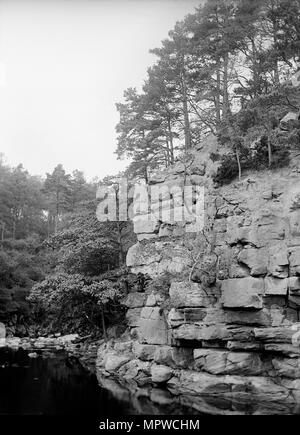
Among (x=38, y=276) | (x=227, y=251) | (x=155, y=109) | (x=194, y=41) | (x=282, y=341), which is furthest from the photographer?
(x=38, y=276)

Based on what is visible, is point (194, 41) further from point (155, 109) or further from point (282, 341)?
point (282, 341)

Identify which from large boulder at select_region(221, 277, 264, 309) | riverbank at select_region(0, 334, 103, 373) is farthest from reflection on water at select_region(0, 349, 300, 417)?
large boulder at select_region(221, 277, 264, 309)

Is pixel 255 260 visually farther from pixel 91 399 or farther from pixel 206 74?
pixel 206 74

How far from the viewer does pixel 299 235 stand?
12.7 m

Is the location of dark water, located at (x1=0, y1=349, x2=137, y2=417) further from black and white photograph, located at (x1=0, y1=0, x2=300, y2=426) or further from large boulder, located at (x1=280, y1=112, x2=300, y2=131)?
large boulder, located at (x1=280, y1=112, x2=300, y2=131)

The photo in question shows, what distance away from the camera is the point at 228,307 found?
12781 millimetres

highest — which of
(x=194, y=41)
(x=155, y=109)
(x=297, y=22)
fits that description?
(x=194, y=41)

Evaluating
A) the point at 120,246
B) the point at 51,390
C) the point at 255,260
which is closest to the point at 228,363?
the point at 255,260

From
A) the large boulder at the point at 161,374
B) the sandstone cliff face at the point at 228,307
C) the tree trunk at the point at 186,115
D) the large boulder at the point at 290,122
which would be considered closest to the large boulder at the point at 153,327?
the sandstone cliff face at the point at 228,307

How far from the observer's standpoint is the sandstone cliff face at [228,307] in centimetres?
1168

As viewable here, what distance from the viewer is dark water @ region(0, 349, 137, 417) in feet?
36.3

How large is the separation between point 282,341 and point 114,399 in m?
5.71

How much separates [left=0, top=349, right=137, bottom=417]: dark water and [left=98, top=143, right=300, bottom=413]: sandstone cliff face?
5.25ft

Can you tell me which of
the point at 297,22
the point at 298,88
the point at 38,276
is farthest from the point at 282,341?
the point at 38,276
